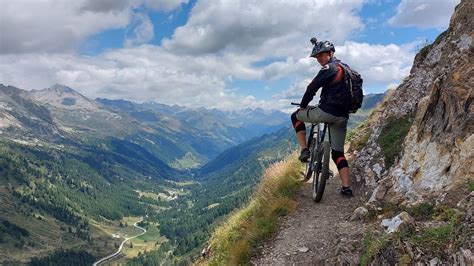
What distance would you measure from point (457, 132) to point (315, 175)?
4955 millimetres

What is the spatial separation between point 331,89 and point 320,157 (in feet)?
7.35

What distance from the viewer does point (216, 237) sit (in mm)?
14680

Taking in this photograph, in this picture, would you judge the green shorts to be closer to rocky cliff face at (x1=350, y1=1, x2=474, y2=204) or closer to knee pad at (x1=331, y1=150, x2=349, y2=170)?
knee pad at (x1=331, y1=150, x2=349, y2=170)

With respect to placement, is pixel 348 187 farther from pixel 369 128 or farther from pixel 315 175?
pixel 369 128

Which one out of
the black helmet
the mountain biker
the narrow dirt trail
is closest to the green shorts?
the mountain biker

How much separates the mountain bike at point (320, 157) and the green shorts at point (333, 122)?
0.19m

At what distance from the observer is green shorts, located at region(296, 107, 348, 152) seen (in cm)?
1198

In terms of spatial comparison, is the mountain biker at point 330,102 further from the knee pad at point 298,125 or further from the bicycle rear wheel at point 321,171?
the knee pad at point 298,125

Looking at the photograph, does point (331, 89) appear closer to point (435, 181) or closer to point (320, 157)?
point (320, 157)

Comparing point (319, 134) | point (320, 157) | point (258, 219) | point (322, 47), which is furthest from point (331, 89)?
point (258, 219)

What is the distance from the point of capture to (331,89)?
11.6 meters

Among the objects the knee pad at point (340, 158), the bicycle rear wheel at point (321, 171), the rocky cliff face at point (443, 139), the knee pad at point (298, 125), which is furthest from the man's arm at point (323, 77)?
the rocky cliff face at point (443, 139)

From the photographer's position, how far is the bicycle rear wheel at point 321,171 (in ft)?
39.2

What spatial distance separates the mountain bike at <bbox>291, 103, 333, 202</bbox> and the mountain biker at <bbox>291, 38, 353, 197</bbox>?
0.35 m
